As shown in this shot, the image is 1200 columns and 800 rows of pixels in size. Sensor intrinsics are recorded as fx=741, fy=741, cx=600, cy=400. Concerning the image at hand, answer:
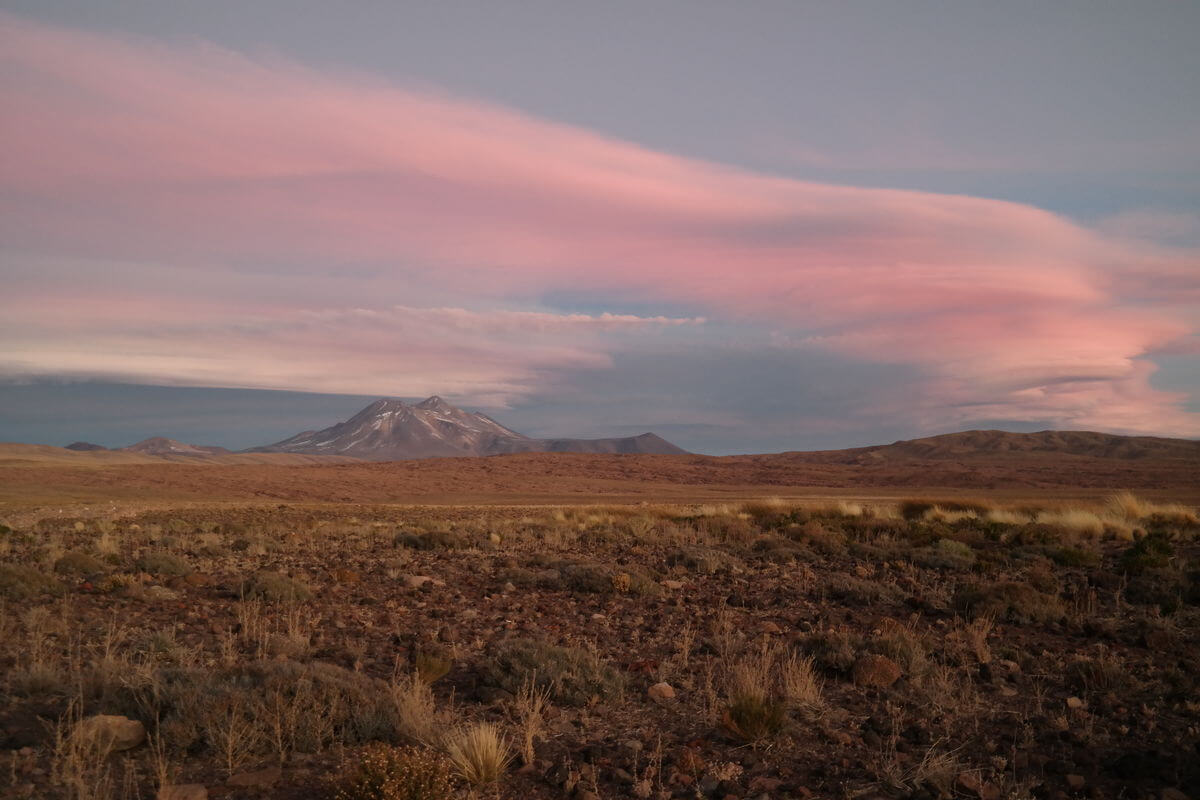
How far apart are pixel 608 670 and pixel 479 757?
2.58m

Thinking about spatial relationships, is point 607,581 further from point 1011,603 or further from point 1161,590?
point 1161,590

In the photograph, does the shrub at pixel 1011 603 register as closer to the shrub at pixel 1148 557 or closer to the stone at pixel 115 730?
the shrub at pixel 1148 557

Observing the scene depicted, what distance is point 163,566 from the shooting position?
13594 mm

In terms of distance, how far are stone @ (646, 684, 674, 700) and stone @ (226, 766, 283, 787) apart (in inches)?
132

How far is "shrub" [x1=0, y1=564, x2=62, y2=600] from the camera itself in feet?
35.5

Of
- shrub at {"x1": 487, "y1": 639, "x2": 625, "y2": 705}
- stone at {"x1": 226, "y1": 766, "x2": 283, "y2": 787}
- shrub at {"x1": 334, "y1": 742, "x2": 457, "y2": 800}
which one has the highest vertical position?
shrub at {"x1": 334, "y1": 742, "x2": 457, "y2": 800}

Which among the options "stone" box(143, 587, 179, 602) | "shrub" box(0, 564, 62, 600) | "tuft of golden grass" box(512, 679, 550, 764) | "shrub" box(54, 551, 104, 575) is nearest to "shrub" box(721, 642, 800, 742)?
"tuft of golden grass" box(512, 679, 550, 764)

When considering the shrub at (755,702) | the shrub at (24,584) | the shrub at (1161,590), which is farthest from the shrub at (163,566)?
the shrub at (1161,590)

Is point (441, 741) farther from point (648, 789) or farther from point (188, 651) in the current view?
point (188, 651)

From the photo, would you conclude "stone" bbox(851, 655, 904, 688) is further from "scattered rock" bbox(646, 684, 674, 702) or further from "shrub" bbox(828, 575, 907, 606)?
"shrub" bbox(828, 575, 907, 606)

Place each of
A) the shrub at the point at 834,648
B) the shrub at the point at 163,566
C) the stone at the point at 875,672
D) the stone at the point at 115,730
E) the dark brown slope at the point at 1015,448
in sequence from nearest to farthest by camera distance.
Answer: the stone at the point at 115,730 < the stone at the point at 875,672 < the shrub at the point at 834,648 < the shrub at the point at 163,566 < the dark brown slope at the point at 1015,448

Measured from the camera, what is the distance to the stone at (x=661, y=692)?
720 centimetres

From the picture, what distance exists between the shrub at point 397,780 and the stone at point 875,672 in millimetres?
4485

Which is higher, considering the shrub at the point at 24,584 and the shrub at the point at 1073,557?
the shrub at the point at 1073,557
